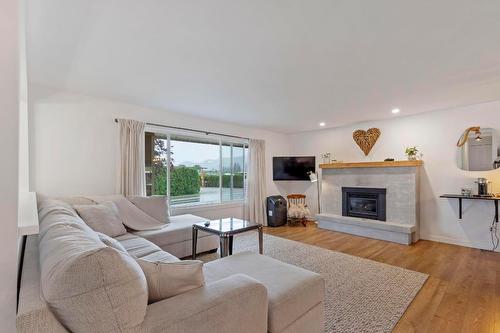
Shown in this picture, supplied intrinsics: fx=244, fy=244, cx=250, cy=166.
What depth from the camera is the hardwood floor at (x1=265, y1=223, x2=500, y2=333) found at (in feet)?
6.55

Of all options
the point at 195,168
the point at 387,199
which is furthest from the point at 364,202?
the point at 195,168

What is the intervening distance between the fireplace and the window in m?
2.29

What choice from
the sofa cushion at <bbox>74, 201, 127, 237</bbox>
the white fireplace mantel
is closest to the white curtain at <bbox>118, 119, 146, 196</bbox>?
the sofa cushion at <bbox>74, 201, 127, 237</bbox>

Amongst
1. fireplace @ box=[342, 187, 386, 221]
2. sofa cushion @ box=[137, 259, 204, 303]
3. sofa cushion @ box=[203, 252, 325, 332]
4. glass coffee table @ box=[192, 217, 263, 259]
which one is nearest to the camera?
sofa cushion @ box=[137, 259, 204, 303]

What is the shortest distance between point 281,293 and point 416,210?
12.9 feet

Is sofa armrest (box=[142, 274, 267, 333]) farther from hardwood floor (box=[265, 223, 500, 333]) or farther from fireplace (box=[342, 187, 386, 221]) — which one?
fireplace (box=[342, 187, 386, 221])

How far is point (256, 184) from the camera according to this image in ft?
18.6

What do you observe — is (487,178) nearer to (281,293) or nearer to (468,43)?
(468,43)

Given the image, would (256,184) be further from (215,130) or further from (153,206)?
(153,206)

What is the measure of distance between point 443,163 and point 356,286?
3.07m

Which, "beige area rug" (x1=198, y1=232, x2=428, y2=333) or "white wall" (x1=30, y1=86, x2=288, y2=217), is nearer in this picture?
"beige area rug" (x1=198, y1=232, x2=428, y2=333)

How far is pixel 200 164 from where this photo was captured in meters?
4.97

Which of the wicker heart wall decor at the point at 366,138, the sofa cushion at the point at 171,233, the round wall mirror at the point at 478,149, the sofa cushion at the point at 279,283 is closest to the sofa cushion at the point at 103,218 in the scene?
the sofa cushion at the point at 171,233

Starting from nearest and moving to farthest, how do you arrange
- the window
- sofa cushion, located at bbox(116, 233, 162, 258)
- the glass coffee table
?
sofa cushion, located at bbox(116, 233, 162, 258) → the glass coffee table → the window
